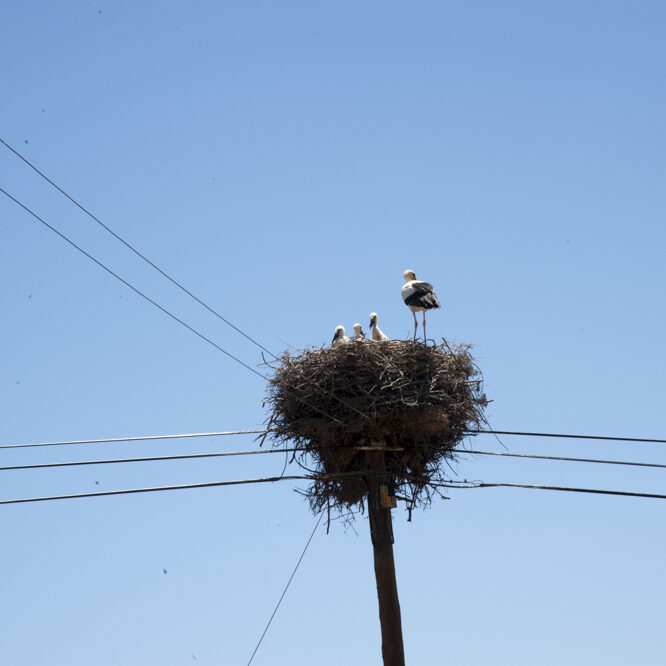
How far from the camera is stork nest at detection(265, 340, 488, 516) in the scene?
13.9 metres

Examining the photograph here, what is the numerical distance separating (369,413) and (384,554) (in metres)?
1.89

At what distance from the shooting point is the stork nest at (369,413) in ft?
45.7

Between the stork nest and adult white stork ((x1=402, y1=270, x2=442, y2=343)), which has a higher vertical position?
adult white stork ((x1=402, y1=270, x2=442, y2=343))

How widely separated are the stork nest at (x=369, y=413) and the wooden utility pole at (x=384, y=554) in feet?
0.43

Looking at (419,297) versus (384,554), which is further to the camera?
(419,297)

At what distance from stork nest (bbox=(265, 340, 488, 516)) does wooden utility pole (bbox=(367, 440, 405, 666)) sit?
132 mm

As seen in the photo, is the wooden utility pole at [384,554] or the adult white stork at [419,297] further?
the adult white stork at [419,297]

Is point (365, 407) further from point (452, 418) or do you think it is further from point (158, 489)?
point (158, 489)

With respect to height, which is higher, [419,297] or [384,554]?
[419,297]

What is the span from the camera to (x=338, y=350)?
14.6 metres

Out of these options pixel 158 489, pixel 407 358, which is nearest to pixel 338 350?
pixel 407 358

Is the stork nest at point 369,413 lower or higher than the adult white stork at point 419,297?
lower

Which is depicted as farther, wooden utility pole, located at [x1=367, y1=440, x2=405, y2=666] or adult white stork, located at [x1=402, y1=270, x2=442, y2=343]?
adult white stork, located at [x1=402, y1=270, x2=442, y2=343]

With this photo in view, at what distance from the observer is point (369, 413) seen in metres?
13.9
